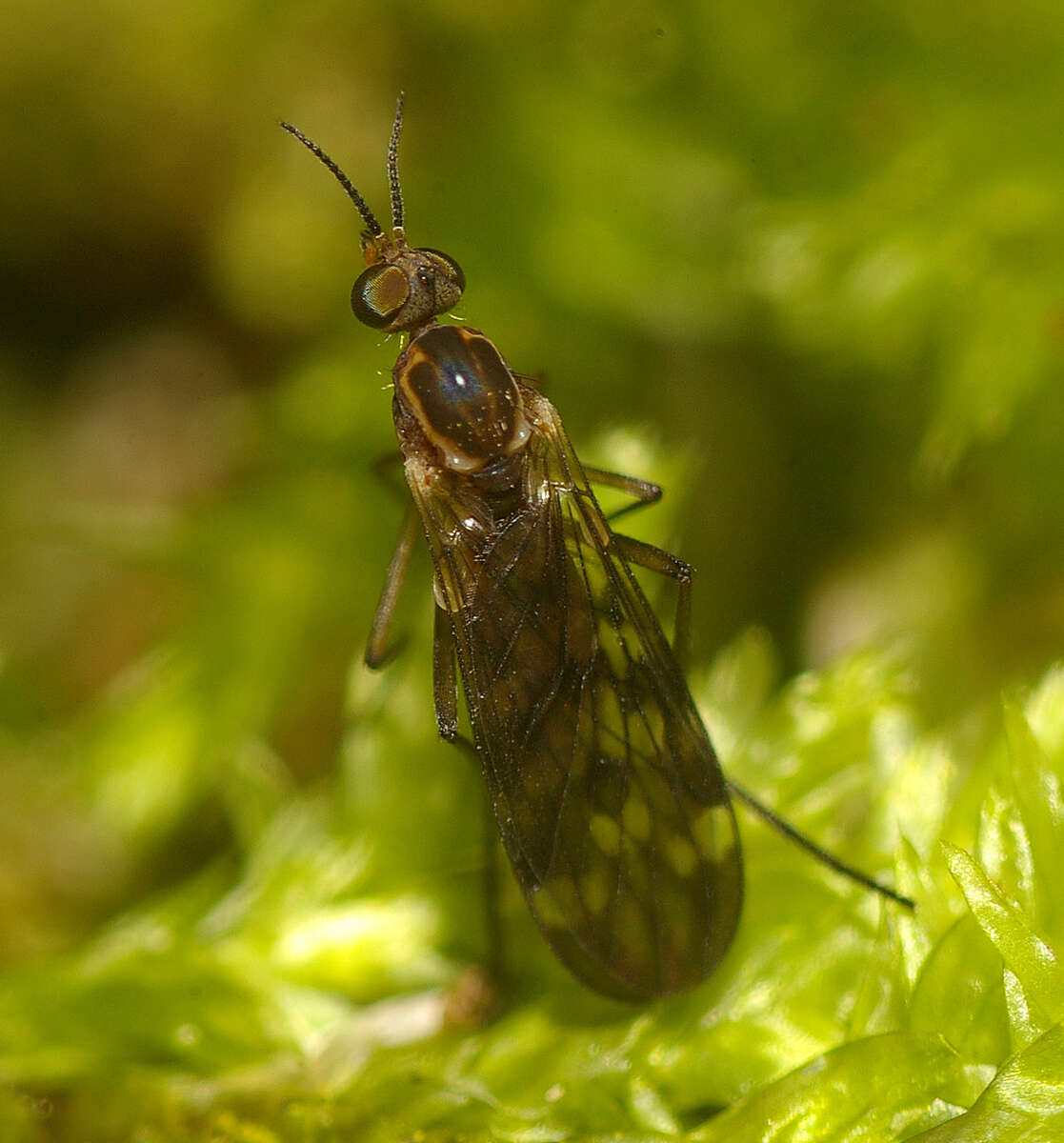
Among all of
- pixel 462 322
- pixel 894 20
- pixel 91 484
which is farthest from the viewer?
pixel 91 484

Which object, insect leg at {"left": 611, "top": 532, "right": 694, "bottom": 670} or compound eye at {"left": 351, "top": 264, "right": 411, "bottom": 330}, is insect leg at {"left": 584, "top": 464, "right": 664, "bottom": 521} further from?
compound eye at {"left": 351, "top": 264, "right": 411, "bottom": 330}

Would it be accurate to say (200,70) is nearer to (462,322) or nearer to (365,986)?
(462,322)

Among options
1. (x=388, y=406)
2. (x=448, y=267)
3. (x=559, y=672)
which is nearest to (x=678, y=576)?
(x=559, y=672)

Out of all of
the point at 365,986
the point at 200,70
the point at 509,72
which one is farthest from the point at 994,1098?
the point at 200,70

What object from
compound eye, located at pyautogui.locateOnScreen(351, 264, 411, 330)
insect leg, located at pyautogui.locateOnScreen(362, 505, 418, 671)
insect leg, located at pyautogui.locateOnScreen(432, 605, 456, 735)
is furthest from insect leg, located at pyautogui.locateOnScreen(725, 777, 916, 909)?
compound eye, located at pyautogui.locateOnScreen(351, 264, 411, 330)

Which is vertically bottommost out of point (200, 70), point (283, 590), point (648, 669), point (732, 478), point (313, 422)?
point (648, 669)
